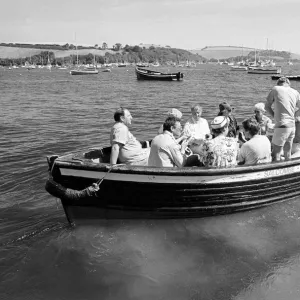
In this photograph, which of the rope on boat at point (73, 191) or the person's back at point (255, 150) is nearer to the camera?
the rope on boat at point (73, 191)

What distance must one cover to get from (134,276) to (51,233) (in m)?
2.11

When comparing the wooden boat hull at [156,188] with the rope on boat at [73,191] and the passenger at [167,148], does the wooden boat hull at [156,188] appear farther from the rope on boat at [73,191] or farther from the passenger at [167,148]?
the passenger at [167,148]

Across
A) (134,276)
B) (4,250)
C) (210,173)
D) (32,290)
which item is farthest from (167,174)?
(4,250)

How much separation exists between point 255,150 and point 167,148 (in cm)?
152

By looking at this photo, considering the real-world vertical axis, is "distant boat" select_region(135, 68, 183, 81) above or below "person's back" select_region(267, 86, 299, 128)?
above

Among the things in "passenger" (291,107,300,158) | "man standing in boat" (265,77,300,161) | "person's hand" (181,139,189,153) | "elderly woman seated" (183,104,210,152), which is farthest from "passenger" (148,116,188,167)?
"passenger" (291,107,300,158)

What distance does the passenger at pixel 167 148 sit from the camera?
614 centimetres

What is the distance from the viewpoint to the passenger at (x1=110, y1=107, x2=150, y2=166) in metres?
6.46

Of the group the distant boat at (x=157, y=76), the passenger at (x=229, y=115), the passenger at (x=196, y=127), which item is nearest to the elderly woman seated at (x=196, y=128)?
the passenger at (x=196, y=127)

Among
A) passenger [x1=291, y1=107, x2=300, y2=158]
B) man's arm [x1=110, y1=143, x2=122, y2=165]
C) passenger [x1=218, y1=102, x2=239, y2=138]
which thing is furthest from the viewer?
passenger [x1=218, y1=102, x2=239, y2=138]

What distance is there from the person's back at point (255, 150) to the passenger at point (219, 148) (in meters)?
0.32

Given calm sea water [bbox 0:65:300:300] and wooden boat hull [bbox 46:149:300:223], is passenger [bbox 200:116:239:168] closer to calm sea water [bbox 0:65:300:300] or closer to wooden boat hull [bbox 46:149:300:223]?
wooden boat hull [bbox 46:149:300:223]

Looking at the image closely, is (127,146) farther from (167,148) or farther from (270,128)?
(270,128)

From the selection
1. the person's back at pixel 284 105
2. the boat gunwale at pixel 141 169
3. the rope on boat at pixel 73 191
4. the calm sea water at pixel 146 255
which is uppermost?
the person's back at pixel 284 105
